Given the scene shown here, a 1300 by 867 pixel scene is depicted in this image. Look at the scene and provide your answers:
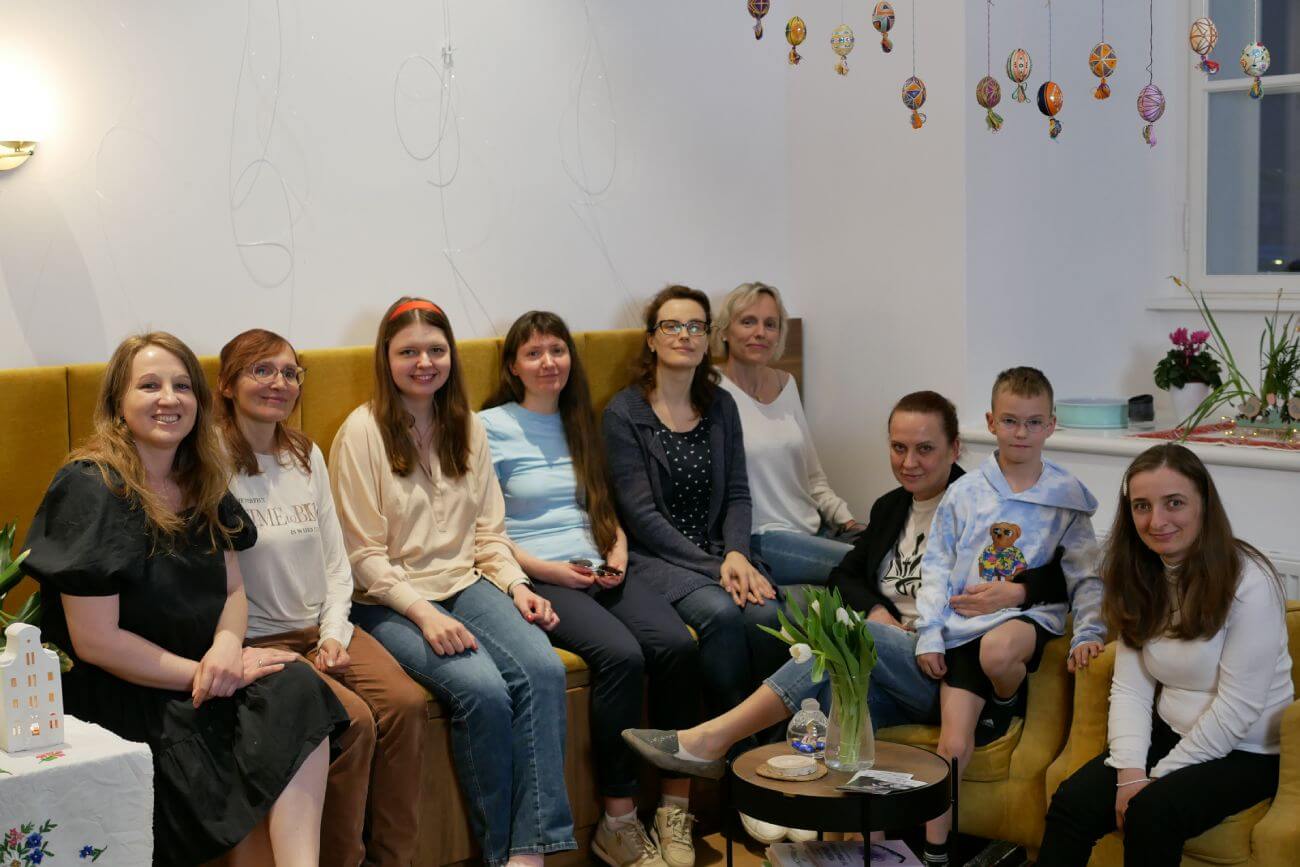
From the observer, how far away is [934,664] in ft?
10.2

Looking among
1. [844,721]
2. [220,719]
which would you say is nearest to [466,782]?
[220,719]

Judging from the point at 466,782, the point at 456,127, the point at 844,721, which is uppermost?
the point at 456,127

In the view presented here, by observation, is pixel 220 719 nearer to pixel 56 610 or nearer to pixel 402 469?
pixel 56 610

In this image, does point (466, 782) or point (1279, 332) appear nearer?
point (466, 782)

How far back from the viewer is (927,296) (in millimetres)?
4301

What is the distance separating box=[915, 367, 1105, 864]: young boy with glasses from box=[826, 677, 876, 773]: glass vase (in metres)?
0.34

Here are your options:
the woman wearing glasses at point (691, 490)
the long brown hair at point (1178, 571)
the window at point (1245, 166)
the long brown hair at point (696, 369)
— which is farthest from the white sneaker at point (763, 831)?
the window at point (1245, 166)

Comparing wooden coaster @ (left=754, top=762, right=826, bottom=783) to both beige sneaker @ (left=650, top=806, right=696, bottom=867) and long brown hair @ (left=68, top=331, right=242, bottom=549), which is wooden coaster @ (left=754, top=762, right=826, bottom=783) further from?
long brown hair @ (left=68, top=331, right=242, bottom=549)

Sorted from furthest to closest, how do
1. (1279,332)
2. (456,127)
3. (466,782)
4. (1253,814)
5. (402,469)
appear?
(1279,332), (456,127), (402,469), (466,782), (1253,814)

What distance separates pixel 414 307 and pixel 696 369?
891 mm

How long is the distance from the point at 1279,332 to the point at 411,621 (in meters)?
2.72

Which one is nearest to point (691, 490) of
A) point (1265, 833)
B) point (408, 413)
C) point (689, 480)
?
point (689, 480)

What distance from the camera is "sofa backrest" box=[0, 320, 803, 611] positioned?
3119 mm

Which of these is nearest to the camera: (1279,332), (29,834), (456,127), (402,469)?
(29,834)
